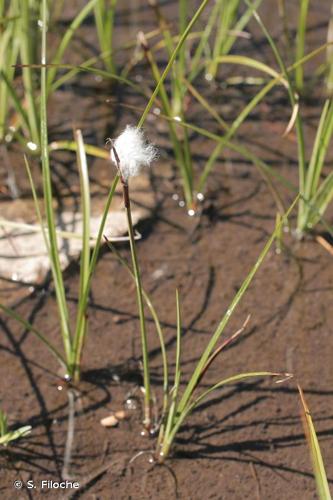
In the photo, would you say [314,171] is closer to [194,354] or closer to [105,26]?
[194,354]

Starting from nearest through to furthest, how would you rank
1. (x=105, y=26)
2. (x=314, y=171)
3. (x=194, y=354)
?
(x=194, y=354), (x=314, y=171), (x=105, y=26)

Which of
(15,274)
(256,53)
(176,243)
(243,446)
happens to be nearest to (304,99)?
(256,53)

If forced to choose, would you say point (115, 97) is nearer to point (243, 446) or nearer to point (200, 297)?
point (200, 297)

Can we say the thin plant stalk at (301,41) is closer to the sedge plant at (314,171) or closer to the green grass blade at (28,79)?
the sedge plant at (314,171)

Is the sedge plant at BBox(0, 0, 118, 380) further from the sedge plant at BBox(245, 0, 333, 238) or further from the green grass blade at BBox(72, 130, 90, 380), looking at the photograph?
the sedge plant at BBox(245, 0, 333, 238)

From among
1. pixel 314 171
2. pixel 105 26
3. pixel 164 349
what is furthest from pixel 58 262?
pixel 105 26

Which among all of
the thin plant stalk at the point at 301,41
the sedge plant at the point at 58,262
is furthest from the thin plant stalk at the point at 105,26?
the sedge plant at the point at 58,262

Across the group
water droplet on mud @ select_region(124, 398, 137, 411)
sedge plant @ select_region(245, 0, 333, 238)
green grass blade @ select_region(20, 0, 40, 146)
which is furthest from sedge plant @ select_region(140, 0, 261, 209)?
water droplet on mud @ select_region(124, 398, 137, 411)
